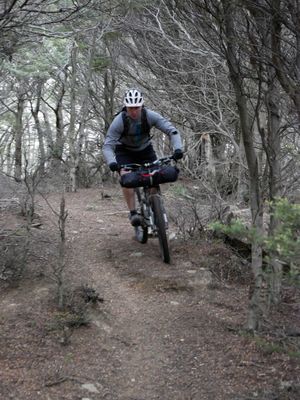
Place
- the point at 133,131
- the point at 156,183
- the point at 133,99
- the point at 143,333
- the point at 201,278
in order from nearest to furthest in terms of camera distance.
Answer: the point at 143,333
the point at 201,278
the point at 133,99
the point at 156,183
the point at 133,131

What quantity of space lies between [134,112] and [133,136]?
418mm

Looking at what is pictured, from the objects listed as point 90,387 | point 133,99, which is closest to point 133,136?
point 133,99

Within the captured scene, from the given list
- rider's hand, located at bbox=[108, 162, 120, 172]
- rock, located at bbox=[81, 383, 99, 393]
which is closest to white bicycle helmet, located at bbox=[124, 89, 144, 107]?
rider's hand, located at bbox=[108, 162, 120, 172]

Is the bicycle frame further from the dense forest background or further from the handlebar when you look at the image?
the dense forest background

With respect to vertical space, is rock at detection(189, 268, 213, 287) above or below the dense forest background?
below

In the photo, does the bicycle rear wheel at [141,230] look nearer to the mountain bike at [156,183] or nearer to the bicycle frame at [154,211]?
the bicycle frame at [154,211]

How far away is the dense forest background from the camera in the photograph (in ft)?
12.7

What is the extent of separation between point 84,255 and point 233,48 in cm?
335

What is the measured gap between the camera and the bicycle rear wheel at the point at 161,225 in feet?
19.3

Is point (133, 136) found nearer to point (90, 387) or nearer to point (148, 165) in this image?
point (148, 165)

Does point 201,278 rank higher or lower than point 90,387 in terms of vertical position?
higher

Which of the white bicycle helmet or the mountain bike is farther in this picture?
the mountain bike

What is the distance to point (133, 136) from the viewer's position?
6.29 m

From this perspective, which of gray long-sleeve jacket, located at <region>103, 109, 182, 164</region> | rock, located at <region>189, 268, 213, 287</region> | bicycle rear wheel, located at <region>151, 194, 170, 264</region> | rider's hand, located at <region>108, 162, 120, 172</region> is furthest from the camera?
gray long-sleeve jacket, located at <region>103, 109, 182, 164</region>
